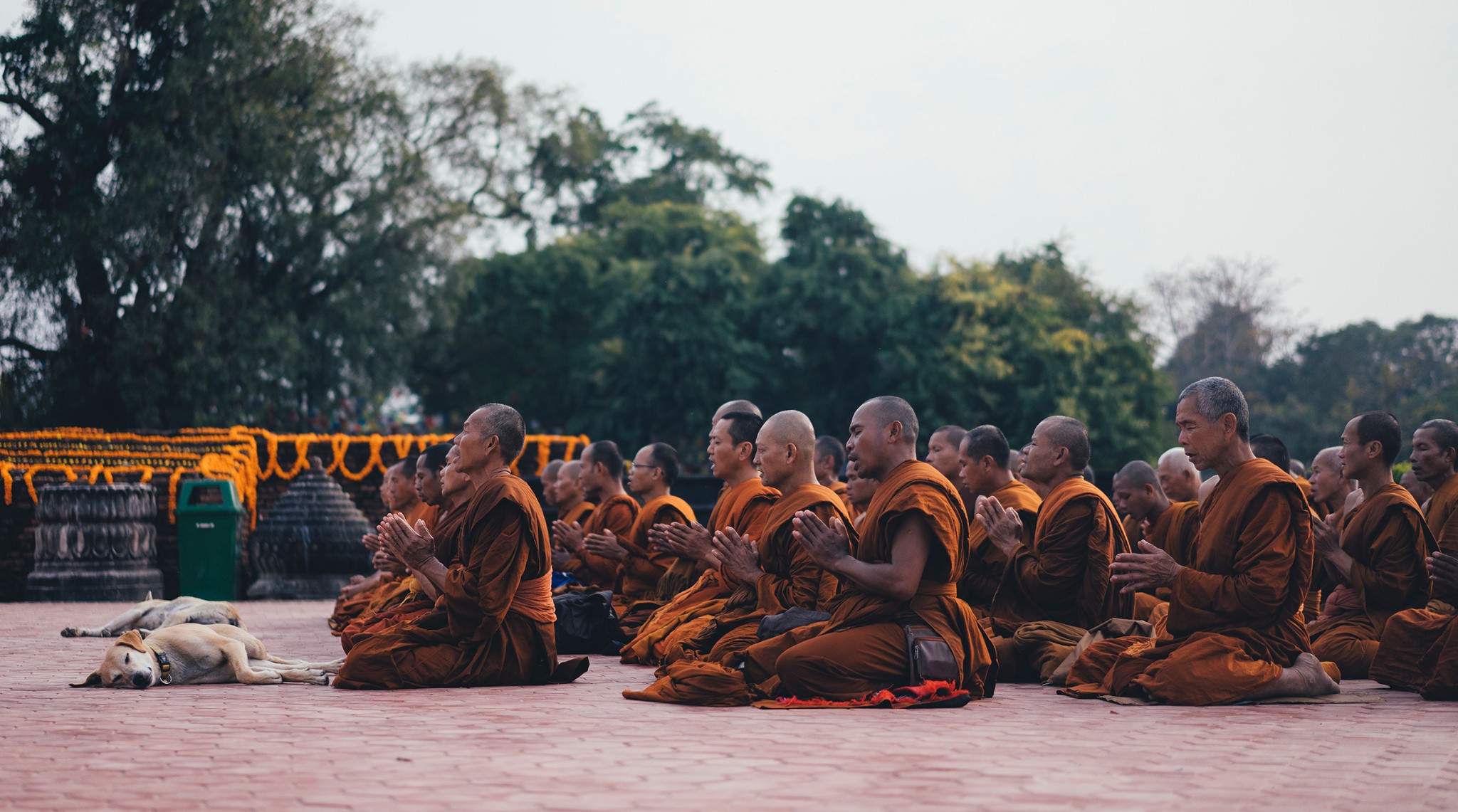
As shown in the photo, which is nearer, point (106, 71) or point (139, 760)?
point (139, 760)

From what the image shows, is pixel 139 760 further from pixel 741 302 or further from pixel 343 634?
pixel 741 302

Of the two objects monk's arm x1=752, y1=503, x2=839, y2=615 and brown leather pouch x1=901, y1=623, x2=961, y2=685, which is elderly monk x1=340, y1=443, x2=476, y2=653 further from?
brown leather pouch x1=901, y1=623, x2=961, y2=685

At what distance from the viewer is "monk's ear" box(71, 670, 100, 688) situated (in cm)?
759

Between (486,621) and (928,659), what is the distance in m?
2.40

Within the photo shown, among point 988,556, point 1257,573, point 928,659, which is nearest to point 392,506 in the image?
point 988,556

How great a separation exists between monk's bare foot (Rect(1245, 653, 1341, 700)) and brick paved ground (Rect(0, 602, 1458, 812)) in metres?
0.11

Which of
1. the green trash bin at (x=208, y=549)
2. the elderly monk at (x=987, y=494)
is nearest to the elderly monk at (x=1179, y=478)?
the elderly monk at (x=987, y=494)

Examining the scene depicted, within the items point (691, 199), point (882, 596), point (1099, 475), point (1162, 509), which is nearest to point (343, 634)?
point (882, 596)

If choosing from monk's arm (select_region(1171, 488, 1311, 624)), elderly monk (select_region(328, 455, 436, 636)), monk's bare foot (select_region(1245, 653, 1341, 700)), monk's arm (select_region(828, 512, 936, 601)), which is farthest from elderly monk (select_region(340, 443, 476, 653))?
monk's bare foot (select_region(1245, 653, 1341, 700))

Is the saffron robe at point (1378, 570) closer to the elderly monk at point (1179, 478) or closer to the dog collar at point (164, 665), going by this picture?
the elderly monk at point (1179, 478)

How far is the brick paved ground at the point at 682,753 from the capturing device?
4410 millimetres

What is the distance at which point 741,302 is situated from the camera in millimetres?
30891

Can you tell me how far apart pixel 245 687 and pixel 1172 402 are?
29640mm

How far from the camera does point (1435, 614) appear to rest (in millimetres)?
7594
